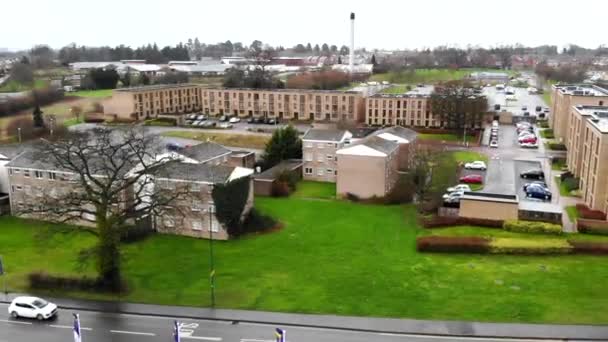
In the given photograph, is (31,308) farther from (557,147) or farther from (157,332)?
(557,147)

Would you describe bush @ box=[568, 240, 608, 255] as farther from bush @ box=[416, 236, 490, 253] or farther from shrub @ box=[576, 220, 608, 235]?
bush @ box=[416, 236, 490, 253]

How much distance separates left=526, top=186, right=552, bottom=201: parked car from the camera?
41.1 m

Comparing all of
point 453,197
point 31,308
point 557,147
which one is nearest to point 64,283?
point 31,308

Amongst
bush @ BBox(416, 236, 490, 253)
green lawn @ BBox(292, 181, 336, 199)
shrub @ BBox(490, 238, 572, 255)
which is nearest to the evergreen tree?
green lawn @ BBox(292, 181, 336, 199)

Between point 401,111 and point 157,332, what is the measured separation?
5968 centimetres

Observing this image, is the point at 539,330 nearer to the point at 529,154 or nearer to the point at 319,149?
the point at 319,149

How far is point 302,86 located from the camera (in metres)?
107

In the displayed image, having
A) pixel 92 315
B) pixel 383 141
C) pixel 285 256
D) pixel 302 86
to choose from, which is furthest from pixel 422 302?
pixel 302 86

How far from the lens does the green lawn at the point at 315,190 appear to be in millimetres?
44562

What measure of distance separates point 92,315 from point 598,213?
30.8m

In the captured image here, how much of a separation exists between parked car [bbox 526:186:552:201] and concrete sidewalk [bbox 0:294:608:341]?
67.3 ft

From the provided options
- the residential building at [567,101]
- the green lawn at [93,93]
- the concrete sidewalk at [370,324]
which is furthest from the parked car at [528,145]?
the green lawn at [93,93]

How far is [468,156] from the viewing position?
57344 millimetres

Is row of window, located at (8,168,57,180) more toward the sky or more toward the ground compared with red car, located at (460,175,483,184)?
more toward the sky
